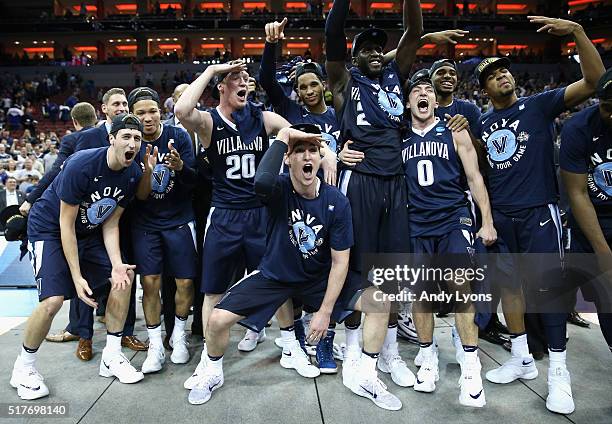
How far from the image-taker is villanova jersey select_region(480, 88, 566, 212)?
133 inches

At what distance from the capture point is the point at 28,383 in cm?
321

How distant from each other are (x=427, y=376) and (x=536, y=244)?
1.24 metres

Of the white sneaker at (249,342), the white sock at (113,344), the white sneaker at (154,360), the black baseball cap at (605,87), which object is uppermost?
the black baseball cap at (605,87)

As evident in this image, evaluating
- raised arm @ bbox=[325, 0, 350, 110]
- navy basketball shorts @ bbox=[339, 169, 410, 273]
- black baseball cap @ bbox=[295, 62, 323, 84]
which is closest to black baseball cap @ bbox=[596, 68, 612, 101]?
navy basketball shorts @ bbox=[339, 169, 410, 273]

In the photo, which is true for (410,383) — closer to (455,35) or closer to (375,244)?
(375,244)

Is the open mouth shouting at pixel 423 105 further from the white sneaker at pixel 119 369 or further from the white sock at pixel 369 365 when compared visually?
the white sneaker at pixel 119 369

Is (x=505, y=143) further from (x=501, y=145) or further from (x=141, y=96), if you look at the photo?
(x=141, y=96)

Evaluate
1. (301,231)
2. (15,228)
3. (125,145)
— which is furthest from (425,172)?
(15,228)

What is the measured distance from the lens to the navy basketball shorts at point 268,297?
3.12 meters

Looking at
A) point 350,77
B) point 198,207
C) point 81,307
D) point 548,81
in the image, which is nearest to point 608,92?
point 350,77

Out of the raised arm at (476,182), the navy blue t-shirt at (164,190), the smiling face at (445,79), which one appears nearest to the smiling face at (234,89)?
the navy blue t-shirt at (164,190)

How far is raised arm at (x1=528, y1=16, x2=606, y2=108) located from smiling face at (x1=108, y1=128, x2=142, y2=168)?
9.87 feet

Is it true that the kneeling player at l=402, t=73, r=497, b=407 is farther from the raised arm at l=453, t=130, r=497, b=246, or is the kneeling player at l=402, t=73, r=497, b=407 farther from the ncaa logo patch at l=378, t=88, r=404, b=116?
the ncaa logo patch at l=378, t=88, r=404, b=116

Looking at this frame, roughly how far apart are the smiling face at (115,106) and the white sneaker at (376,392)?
3115 millimetres
